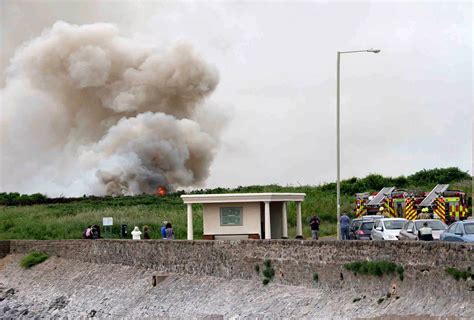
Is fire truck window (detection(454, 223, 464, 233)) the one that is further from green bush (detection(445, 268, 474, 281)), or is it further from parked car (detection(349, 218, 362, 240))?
parked car (detection(349, 218, 362, 240))

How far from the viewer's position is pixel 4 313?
4694cm

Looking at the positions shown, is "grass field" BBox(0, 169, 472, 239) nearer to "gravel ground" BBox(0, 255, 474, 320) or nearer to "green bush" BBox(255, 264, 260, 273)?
"gravel ground" BBox(0, 255, 474, 320)

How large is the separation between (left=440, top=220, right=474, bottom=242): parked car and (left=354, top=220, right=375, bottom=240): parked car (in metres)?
11.1

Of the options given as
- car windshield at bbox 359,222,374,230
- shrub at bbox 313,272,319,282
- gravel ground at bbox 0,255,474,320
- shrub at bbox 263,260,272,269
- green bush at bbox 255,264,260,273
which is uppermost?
car windshield at bbox 359,222,374,230

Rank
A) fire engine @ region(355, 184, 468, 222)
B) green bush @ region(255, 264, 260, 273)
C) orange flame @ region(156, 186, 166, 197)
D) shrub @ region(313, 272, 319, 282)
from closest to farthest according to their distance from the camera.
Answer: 1. shrub @ region(313, 272, 319, 282)
2. green bush @ region(255, 264, 260, 273)
3. fire engine @ region(355, 184, 468, 222)
4. orange flame @ region(156, 186, 166, 197)

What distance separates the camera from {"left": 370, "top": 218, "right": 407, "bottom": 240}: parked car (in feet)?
127

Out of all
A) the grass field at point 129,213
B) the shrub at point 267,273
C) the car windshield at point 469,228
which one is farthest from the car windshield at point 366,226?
the grass field at point 129,213

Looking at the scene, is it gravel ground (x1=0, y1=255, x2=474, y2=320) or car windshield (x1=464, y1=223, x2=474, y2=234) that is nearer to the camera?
gravel ground (x1=0, y1=255, x2=474, y2=320)

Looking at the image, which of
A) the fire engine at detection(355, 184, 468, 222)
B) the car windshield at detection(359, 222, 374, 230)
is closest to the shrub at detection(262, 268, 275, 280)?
the car windshield at detection(359, 222, 374, 230)

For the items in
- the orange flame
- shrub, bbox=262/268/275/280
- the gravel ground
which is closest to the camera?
the gravel ground

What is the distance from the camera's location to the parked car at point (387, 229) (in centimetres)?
3869

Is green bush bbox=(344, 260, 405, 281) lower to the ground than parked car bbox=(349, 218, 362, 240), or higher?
lower

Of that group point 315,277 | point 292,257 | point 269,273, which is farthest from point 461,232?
point 269,273

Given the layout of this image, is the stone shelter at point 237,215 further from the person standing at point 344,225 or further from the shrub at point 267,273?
the shrub at point 267,273
